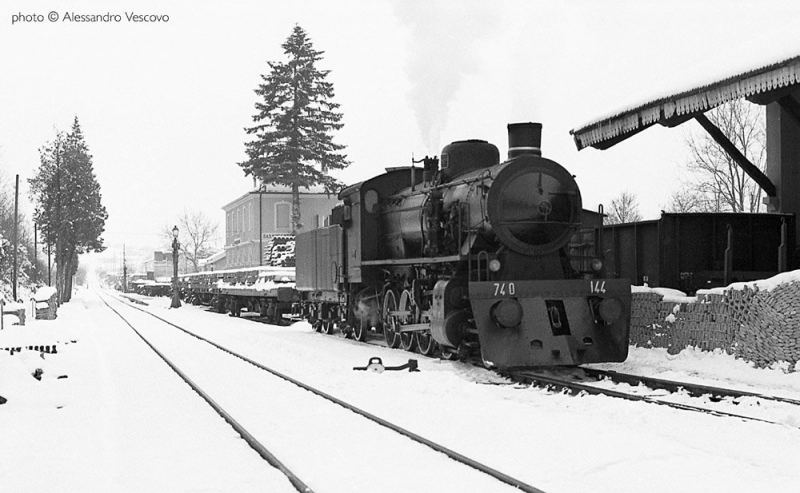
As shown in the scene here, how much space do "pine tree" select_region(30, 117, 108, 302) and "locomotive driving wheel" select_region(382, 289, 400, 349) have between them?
42438 mm

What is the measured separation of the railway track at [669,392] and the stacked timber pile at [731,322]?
1963mm

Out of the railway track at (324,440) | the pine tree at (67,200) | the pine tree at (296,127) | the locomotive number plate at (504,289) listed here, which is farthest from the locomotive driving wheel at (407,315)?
the pine tree at (67,200)

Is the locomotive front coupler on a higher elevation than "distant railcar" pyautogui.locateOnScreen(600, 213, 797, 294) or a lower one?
lower

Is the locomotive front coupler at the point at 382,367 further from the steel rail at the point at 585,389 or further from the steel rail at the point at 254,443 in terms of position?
the steel rail at the point at 254,443

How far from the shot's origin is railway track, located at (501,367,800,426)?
7.82 metres

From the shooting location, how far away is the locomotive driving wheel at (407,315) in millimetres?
13792

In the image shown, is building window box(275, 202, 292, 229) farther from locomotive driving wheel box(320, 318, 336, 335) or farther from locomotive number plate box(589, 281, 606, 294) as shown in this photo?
locomotive number plate box(589, 281, 606, 294)

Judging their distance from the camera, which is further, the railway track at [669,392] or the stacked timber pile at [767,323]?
the stacked timber pile at [767,323]

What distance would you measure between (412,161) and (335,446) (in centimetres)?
856

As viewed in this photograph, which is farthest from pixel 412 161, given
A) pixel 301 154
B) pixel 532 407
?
pixel 301 154

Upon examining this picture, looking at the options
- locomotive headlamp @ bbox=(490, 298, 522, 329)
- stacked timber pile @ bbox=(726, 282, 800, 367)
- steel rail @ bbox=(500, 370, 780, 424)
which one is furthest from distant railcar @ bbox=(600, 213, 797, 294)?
steel rail @ bbox=(500, 370, 780, 424)

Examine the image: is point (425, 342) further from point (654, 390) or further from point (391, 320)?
point (654, 390)

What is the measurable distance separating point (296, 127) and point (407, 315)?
3325cm

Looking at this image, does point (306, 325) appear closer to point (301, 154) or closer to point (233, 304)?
point (233, 304)
